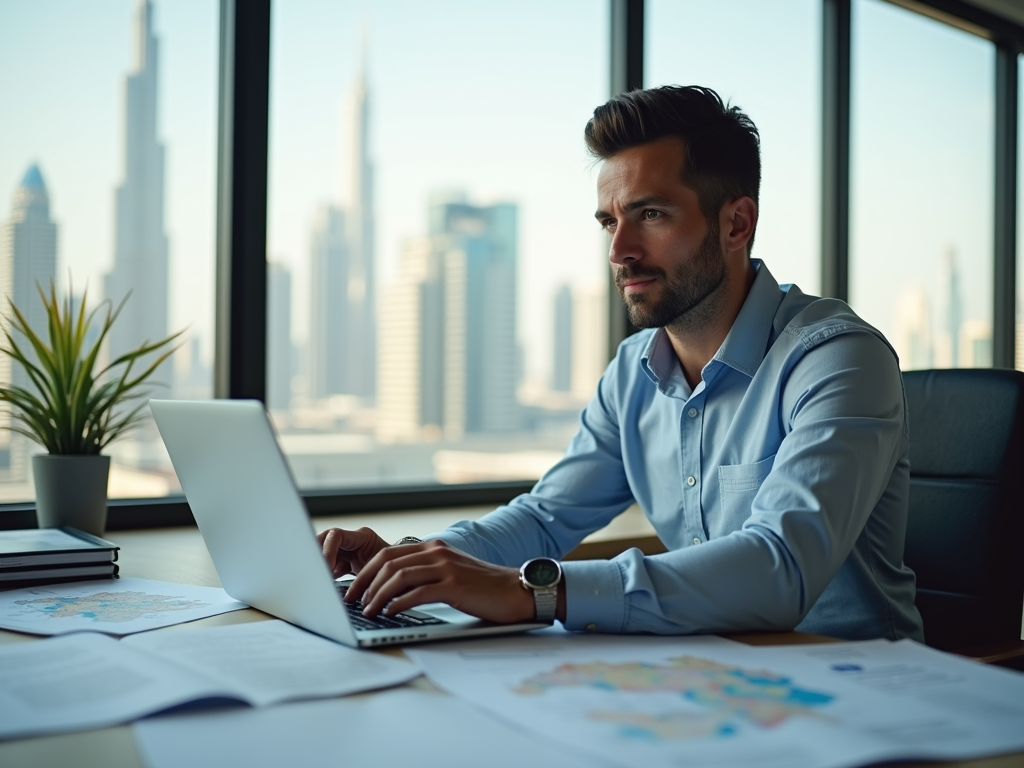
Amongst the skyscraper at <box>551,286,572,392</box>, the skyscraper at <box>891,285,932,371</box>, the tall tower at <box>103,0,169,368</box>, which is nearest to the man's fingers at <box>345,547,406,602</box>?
the tall tower at <box>103,0,169,368</box>

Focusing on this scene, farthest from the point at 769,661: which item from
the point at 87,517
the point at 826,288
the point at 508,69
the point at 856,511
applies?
the point at 826,288

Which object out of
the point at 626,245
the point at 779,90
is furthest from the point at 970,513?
the point at 779,90

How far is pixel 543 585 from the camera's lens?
1.04 meters

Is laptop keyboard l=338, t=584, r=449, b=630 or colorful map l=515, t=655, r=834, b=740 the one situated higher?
laptop keyboard l=338, t=584, r=449, b=630

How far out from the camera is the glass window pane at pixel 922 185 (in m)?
3.69

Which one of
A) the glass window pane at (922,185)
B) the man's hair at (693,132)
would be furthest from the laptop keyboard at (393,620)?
the glass window pane at (922,185)

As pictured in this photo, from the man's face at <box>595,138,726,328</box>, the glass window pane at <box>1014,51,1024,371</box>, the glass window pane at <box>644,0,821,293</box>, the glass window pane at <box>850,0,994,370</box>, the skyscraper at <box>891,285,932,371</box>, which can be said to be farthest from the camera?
the glass window pane at <box>1014,51,1024,371</box>

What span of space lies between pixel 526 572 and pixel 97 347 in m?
1.16

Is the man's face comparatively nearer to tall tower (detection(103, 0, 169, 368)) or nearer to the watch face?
the watch face

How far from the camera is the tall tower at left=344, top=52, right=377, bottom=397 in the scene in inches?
98.3

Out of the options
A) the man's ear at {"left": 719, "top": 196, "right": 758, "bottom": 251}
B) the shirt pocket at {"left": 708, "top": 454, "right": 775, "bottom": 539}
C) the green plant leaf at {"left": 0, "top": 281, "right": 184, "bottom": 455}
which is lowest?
the shirt pocket at {"left": 708, "top": 454, "right": 775, "bottom": 539}

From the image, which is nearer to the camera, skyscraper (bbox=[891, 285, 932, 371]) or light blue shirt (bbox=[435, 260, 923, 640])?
light blue shirt (bbox=[435, 260, 923, 640])

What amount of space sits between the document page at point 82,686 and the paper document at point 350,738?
0.12ft

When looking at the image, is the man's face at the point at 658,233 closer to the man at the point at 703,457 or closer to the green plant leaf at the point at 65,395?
the man at the point at 703,457
